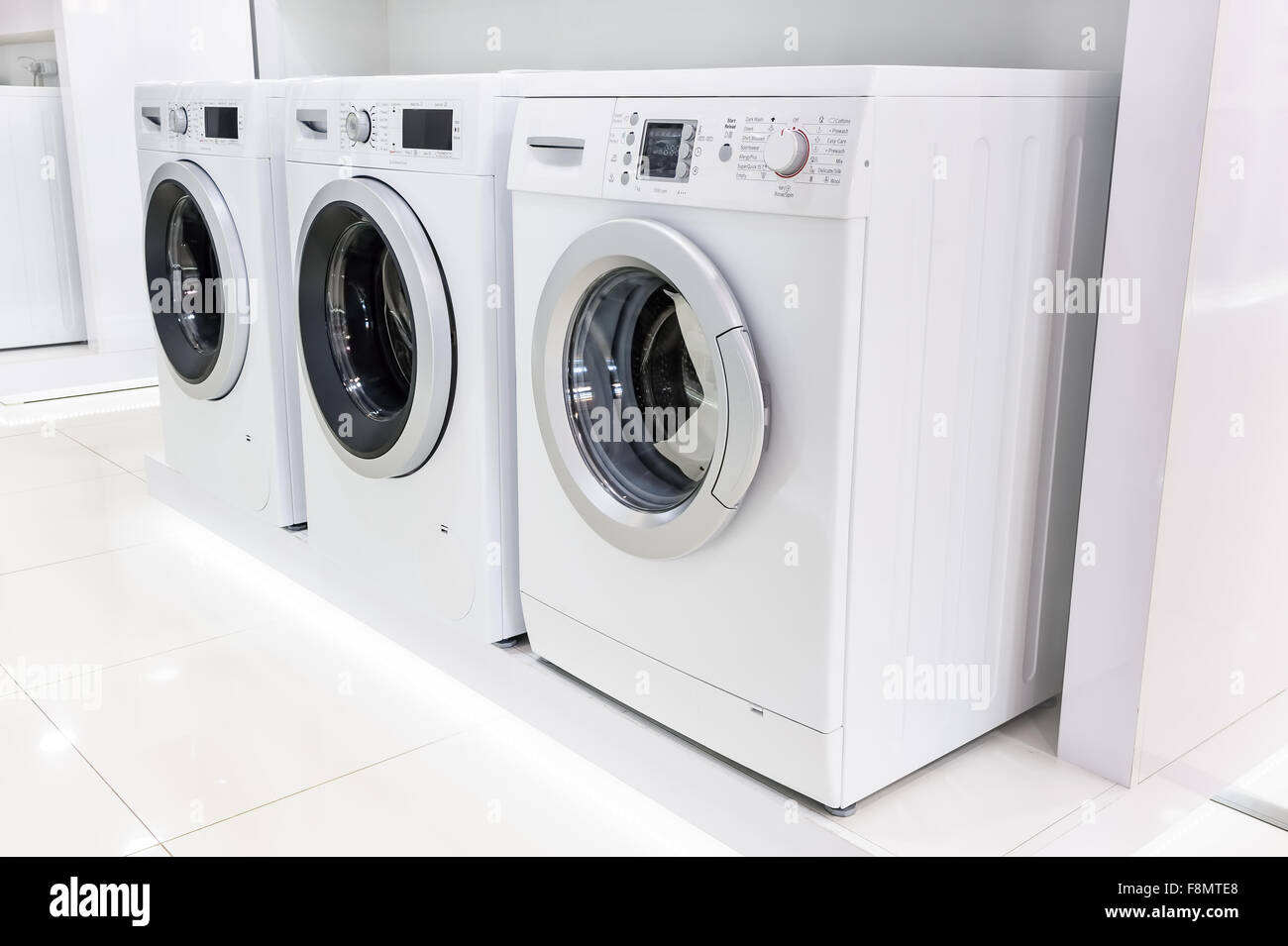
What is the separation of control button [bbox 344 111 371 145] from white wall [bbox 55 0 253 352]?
2.43 meters

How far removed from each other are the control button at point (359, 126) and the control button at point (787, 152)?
3.18ft

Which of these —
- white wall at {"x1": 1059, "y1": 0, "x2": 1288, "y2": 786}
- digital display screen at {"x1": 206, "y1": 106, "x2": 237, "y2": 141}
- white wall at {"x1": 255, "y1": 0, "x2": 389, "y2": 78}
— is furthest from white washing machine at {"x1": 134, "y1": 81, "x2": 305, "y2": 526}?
white wall at {"x1": 1059, "y1": 0, "x2": 1288, "y2": 786}

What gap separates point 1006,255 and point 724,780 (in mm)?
811

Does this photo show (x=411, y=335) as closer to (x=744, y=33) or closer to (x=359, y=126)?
(x=359, y=126)

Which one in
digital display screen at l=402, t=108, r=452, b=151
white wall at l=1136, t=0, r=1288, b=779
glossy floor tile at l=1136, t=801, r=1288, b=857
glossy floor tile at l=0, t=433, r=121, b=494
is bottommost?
glossy floor tile at l=1136, t=801, r=1288, b=857

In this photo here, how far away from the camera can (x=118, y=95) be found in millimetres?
4223

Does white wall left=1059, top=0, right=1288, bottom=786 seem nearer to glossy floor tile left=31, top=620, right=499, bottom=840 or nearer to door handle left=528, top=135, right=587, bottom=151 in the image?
door handle left=528, top=135, right=587, bottom=151

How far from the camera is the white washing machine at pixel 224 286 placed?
2.42 metres

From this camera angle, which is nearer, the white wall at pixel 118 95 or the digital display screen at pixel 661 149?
the digital display screen at pixel 661 149

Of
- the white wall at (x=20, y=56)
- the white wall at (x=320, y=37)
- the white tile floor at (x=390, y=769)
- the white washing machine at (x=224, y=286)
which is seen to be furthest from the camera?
the white wall at (x=20, y=56)

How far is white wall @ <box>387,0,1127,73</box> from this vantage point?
5.86 ft

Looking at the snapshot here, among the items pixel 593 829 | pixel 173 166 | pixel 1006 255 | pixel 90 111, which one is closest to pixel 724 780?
pixel 593 829

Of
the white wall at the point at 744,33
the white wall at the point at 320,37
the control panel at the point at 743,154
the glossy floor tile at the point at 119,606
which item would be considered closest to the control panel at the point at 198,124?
the white wall at the point at 320,37

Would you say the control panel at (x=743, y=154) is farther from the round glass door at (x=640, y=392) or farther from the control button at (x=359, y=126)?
the control button at (x=359, y=126)
